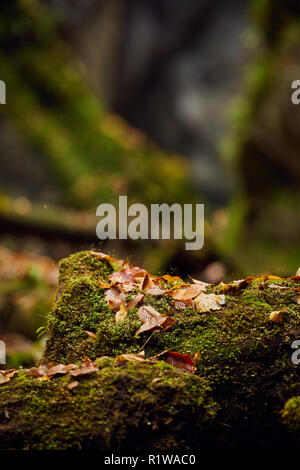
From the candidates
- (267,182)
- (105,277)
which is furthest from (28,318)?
(267,182)

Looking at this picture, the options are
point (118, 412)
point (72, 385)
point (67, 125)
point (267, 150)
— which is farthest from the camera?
point (67, 125)

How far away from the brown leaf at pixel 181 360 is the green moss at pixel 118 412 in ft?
0.44

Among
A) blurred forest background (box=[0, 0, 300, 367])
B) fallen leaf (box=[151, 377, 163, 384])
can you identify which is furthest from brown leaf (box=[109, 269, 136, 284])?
blurred forest background (box=[0, 0, 300, 367])

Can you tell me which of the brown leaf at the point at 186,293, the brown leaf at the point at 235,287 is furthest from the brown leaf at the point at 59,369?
the brown leaf at the point at 235,287

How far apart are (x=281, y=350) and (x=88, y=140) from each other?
41.3 feet

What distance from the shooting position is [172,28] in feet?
70.4

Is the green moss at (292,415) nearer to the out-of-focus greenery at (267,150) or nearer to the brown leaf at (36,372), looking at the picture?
the brown leaf at (36,372)

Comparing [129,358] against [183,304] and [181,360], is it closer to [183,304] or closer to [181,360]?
[181,360]

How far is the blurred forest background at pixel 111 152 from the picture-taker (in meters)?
7.33

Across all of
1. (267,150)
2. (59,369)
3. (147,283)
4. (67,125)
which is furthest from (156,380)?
(67,125)

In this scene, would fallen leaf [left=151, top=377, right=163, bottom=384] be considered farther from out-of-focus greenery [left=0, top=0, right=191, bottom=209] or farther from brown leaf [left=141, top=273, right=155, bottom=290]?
out-of-focus greenery [left=0, top=0, right=191, bottom=209]

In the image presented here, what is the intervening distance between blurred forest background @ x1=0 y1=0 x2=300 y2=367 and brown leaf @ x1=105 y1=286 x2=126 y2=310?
201 cm

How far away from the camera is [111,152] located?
546 inches

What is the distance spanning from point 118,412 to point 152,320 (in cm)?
54
